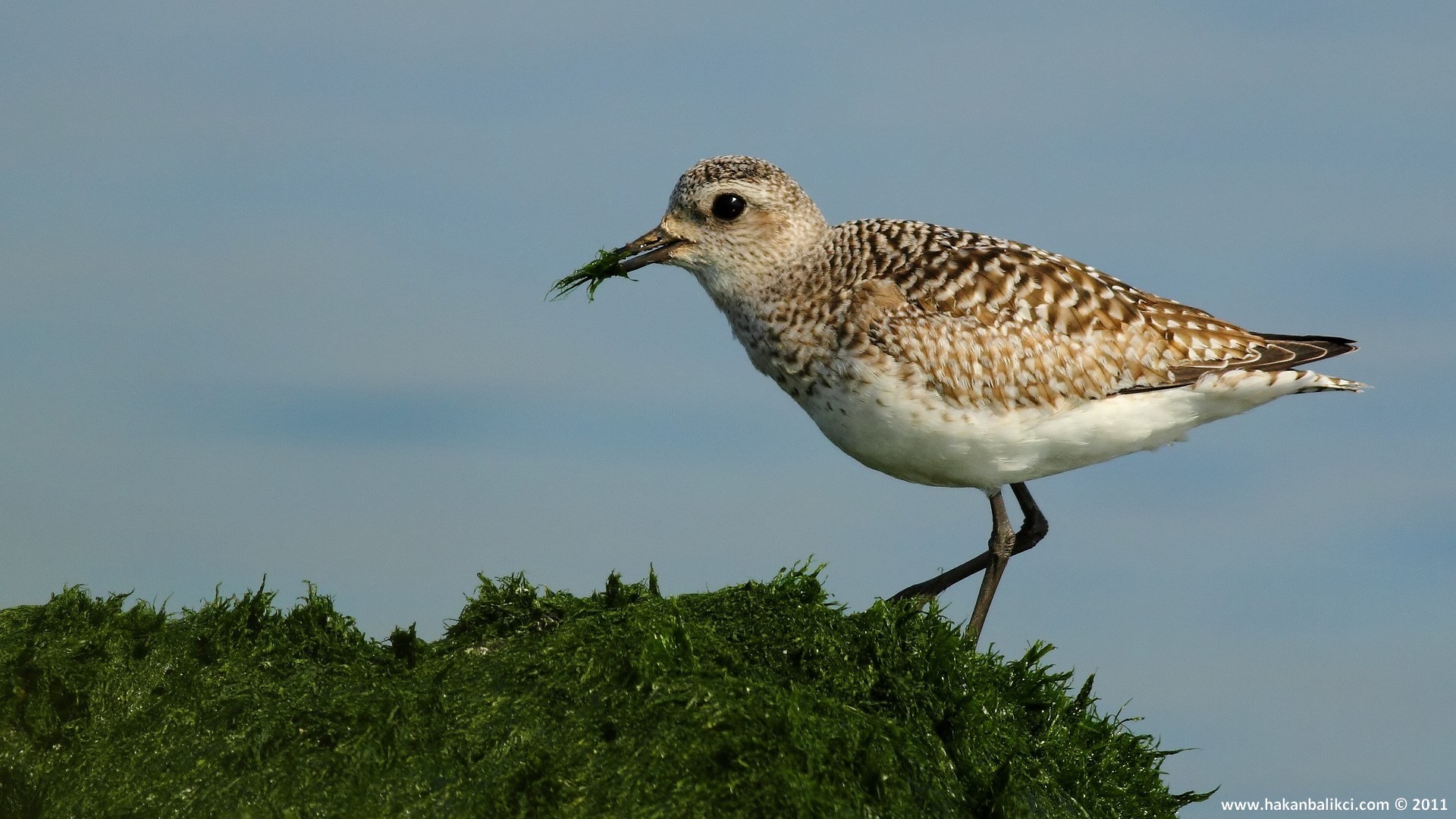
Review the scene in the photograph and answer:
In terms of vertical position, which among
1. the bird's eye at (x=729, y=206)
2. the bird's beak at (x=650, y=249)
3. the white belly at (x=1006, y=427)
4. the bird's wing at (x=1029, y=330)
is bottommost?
the white belly at (x=1006, y=427)

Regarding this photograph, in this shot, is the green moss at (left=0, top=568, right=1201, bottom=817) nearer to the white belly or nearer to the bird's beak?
the white belly

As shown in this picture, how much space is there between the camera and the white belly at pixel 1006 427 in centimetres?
748

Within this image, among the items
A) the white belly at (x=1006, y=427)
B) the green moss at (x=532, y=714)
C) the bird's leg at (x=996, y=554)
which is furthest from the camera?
the bird's leg at (x=996, y=554)

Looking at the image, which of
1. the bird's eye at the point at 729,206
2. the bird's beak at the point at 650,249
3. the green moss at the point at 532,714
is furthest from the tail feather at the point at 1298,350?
the bird's beak at the point at 650,249

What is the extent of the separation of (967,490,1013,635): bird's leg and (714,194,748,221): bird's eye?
2.26 m

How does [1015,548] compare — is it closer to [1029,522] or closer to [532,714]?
[1029,522]

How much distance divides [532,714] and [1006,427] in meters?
3.26

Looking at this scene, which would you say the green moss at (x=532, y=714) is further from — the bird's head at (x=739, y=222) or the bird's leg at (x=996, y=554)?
the bird's head at (x=739, y=222)

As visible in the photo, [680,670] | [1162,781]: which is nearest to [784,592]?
[680,670]

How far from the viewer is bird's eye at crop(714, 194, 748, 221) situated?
816 cm

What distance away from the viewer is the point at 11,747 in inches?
238

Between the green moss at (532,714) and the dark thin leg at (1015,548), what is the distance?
140cm

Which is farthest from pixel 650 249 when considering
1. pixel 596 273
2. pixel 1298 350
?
pixel 1298 350

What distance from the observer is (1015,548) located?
8656 mm
